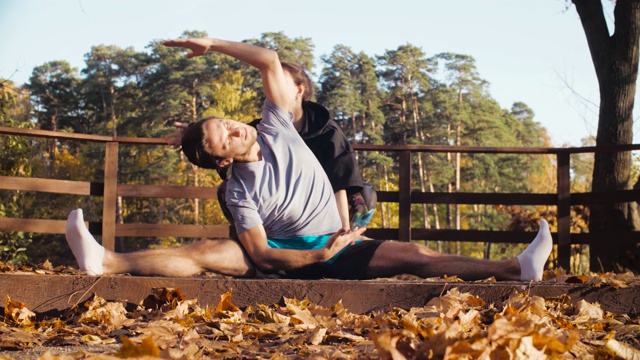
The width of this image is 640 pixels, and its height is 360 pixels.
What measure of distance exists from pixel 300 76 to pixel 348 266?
112 centimetres

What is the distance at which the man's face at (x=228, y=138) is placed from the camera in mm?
3814

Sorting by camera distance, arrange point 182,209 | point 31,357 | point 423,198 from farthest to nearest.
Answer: point 182,209 → point 423,198 → point 31,357

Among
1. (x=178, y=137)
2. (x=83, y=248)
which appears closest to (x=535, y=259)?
(x=178, y=137)

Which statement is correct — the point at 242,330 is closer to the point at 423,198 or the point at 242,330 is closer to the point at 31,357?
the point at 31,357

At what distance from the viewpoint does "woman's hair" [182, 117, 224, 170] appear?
12.5 feet

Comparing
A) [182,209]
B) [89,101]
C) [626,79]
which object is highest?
[89,101]

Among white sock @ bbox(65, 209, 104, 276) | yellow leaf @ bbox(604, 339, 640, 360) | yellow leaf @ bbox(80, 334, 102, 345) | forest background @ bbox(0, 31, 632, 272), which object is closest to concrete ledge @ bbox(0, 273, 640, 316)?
white sock @ bbox(65, 209, 104, 276)

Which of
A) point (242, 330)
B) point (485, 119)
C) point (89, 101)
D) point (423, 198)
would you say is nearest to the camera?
point (242, 330)

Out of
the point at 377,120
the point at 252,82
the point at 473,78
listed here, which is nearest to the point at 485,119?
the point at 473,78

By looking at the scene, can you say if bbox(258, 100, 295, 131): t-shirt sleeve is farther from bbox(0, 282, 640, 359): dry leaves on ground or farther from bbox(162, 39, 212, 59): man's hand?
bbox(0, 282, 640, 359): dry leaves on ground

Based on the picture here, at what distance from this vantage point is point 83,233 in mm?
3682

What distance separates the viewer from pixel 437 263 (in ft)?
13.0

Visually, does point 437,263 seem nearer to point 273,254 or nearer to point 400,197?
point 273,254

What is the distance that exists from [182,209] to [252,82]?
13736 millimetres
